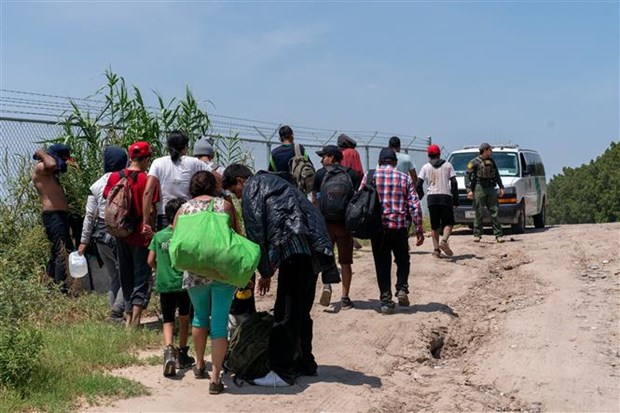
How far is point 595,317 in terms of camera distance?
10.3 metres

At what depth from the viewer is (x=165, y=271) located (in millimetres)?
7113

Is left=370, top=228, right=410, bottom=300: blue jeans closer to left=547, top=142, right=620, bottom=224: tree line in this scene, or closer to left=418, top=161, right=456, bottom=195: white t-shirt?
left=418, top=161, right=456, bottom=195: white t-shirt

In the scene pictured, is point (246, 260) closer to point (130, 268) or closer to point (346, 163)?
point (130, 268)

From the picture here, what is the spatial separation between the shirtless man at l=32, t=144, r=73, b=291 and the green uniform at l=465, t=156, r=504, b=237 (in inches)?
295

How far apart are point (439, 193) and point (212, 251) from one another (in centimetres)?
741

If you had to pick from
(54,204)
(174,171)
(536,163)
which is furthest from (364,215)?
(536,163)

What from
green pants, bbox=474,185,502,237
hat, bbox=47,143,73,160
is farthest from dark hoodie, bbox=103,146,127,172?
green pants, bbox=474,185,502,237

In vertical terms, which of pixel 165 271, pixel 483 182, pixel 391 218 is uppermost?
pixel 483 182

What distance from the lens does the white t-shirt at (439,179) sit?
12922mm

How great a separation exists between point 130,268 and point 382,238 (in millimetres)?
2929

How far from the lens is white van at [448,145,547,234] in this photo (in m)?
17.1

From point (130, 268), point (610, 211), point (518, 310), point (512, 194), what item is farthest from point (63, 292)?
point (610, 211)

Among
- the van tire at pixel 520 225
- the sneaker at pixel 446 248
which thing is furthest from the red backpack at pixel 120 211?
the van tire at pixel 520 225

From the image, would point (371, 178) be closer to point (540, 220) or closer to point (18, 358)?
point (18, 358)
